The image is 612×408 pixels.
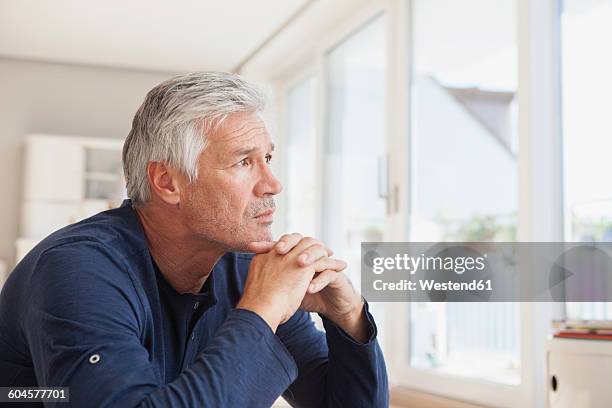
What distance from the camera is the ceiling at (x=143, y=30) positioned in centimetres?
403

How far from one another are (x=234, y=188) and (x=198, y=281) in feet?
0.65

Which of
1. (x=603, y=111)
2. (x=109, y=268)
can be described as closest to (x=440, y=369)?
(x=603, y=111)

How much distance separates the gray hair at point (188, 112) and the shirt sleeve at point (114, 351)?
0.26 m

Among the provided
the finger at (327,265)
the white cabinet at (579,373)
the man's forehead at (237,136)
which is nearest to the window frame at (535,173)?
the white cabinet at (579,373)

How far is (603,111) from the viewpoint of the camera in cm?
197

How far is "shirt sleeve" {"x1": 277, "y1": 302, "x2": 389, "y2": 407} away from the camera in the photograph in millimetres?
1325

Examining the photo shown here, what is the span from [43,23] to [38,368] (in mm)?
3705

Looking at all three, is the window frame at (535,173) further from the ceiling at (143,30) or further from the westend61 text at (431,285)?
the ceiling at (143,30)

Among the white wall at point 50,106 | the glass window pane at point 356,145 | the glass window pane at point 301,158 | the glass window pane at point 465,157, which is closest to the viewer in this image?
the glass window pane at point 465,157

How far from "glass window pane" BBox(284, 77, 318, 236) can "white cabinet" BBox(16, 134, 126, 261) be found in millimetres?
1188

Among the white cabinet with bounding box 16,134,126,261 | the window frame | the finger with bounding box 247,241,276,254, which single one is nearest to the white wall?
the white cabinet with bounding box 16,134,126,261

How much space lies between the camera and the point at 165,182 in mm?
1336

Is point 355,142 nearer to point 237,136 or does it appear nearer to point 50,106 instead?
point 237,136

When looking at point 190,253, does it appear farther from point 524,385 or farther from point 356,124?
point 356,124
